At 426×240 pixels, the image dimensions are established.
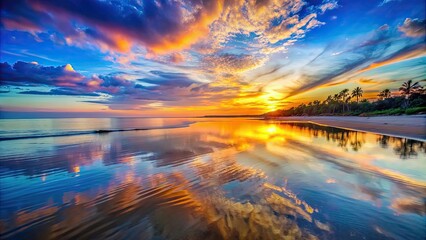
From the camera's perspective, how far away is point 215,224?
399 cm

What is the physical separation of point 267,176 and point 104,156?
1061 centimetres

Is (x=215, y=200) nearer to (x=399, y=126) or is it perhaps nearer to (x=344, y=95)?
(x=399, y=126)

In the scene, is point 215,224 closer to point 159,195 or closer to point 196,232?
point 196,232

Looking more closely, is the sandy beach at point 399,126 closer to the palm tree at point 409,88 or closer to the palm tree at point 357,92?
the palm tree at point 409,88

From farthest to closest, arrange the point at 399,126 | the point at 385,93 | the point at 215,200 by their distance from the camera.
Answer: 1. the point at 385,93
2. the point at 399,126
3. the point at 215,200

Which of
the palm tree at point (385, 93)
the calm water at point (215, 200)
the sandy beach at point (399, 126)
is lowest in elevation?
the sandy beach at point (399, 126)

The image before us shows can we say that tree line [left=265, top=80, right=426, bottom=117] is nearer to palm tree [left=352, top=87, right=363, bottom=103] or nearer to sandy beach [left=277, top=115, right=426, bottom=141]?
Result: palm tree [left=352, top=87, right=363, bottom=103]

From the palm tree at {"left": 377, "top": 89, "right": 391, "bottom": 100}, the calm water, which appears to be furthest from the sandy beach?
the palm tree at {"left": 377, "top": 89, "right": 391, "bottom": 100}

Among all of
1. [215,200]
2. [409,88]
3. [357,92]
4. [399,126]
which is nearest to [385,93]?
[357,92]

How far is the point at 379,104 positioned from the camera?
79.9 meters

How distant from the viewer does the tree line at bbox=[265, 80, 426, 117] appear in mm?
63469

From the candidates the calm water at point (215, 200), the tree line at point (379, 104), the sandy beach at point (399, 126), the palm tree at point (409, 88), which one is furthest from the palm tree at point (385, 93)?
the calm water at point (215, 200)

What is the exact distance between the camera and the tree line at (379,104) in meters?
63.5

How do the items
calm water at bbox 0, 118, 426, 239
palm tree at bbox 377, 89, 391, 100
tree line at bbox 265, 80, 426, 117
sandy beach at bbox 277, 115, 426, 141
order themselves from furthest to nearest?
1. palm tree at bbox 377, 89, 391, 100
2. tree line at bbox 265, 80, 426, 117
3. sandy beach at bbox 277, 115, 426, 141
4. calm water at bbox 0, 118, 426, 239
